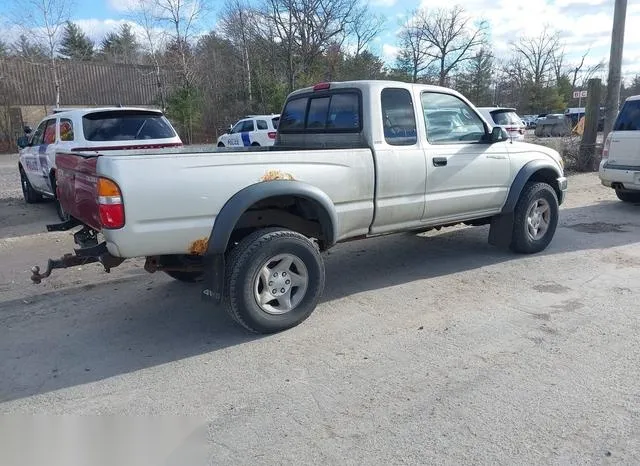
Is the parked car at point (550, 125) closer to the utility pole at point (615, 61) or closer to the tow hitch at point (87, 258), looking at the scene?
the utility pole at point (615, 61)

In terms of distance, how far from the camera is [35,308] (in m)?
5.05

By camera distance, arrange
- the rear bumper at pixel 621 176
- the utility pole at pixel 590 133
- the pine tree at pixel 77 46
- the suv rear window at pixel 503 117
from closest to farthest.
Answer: the rear bumper at pixel 621 176 → the utility pole at pixel 590 133 → the suv rear window at pixel 503 117 → the pine tree at pixel 77 46

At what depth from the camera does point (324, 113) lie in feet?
18.1

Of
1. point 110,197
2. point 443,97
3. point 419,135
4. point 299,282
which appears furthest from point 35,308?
point 443,97

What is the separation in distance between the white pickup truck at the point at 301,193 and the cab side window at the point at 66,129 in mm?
4364

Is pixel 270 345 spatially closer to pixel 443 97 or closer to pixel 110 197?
pixel 110 197

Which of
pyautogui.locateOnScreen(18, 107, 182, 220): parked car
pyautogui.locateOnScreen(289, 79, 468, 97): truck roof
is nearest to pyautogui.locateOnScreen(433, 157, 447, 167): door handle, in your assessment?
pyautogui.locateOnScreen(289, 79, 468, 97): truck roof

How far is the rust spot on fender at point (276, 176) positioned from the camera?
4.12 metres

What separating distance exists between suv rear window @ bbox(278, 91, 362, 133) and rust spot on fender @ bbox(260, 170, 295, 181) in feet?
3.62

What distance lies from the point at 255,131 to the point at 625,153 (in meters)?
13.4

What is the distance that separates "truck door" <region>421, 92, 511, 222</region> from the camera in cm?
537

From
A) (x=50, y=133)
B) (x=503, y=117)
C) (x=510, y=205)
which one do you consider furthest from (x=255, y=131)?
(x=510, y=205)

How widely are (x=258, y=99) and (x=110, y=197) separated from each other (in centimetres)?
3486

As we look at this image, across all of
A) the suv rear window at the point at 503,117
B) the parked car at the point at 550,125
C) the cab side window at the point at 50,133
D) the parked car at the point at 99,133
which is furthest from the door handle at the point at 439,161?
the parked car at the point at 550,125
